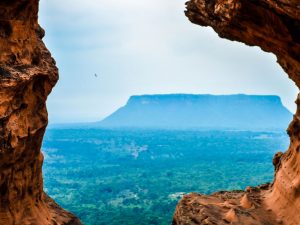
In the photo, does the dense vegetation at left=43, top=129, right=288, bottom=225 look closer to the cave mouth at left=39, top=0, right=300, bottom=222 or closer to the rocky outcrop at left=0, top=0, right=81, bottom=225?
the cave mouth at left=39, top=0, right=300, bottom=222

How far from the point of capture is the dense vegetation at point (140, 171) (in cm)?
6102

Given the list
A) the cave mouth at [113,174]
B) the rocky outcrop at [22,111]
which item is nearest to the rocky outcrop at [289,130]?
the rocky outcrop at [22,111]

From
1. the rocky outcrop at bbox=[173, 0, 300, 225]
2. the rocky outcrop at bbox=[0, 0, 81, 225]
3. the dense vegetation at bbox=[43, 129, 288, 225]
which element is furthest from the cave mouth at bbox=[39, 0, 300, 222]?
the rocky outcrop at bbox=[173, 0, 300, 225]

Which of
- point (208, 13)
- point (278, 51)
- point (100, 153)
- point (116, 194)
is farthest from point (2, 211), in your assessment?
point (100, 153)

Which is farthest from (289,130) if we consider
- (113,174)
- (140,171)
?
(140,171)

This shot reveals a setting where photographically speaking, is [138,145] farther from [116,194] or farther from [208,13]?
[208,13]

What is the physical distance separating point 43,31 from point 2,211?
9.29 metres

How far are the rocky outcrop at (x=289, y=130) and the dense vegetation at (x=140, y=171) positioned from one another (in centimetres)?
3393

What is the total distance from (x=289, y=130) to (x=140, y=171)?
88974mm

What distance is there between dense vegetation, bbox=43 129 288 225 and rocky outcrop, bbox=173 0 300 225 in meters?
33.9

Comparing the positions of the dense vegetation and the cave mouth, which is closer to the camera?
the dense vegetation

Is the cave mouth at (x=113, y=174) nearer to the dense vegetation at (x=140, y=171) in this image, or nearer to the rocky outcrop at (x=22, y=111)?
the dense vegetation at (x=140, y=171)

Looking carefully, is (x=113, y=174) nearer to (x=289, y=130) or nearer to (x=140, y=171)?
(x=140, y=171)

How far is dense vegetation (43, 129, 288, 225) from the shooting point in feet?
200
